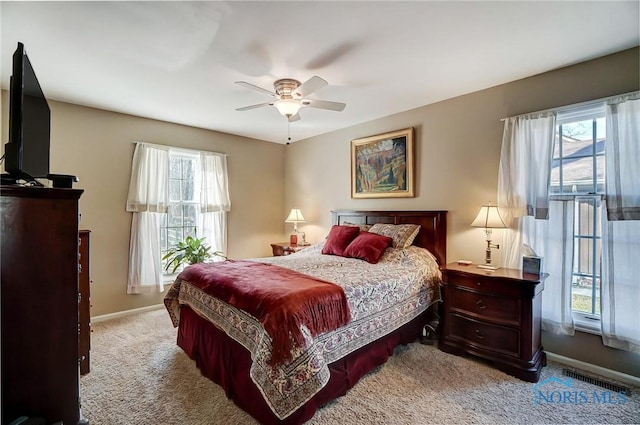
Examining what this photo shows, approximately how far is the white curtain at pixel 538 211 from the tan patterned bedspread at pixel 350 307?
0.89 m

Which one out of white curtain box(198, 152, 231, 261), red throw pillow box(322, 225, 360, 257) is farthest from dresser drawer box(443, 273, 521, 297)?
white curtain box(198, 152, 231, 261)

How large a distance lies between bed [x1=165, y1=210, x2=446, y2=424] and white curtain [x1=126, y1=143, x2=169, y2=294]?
1.27 metres

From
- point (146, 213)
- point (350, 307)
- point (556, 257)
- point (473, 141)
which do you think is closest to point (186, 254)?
point (146, 213)

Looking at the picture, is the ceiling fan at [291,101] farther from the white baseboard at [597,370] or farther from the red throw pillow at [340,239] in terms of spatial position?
the white baseboard at [597,370]

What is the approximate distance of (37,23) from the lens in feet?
6.42

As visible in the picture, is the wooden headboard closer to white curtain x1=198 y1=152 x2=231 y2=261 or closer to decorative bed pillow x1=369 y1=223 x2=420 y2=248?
decorative bed pillow x1=369 y1=223 x2=420 y2=248

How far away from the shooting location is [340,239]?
3.57 m

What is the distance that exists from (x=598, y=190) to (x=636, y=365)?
136 centimetres

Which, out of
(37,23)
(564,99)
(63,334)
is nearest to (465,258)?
(564,99)

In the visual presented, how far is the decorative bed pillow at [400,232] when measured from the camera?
10.8ft

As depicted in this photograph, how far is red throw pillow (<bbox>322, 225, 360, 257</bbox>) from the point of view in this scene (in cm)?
350

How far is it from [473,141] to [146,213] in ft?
13.3

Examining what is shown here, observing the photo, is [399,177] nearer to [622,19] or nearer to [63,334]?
[622,19]

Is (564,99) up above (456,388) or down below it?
above
